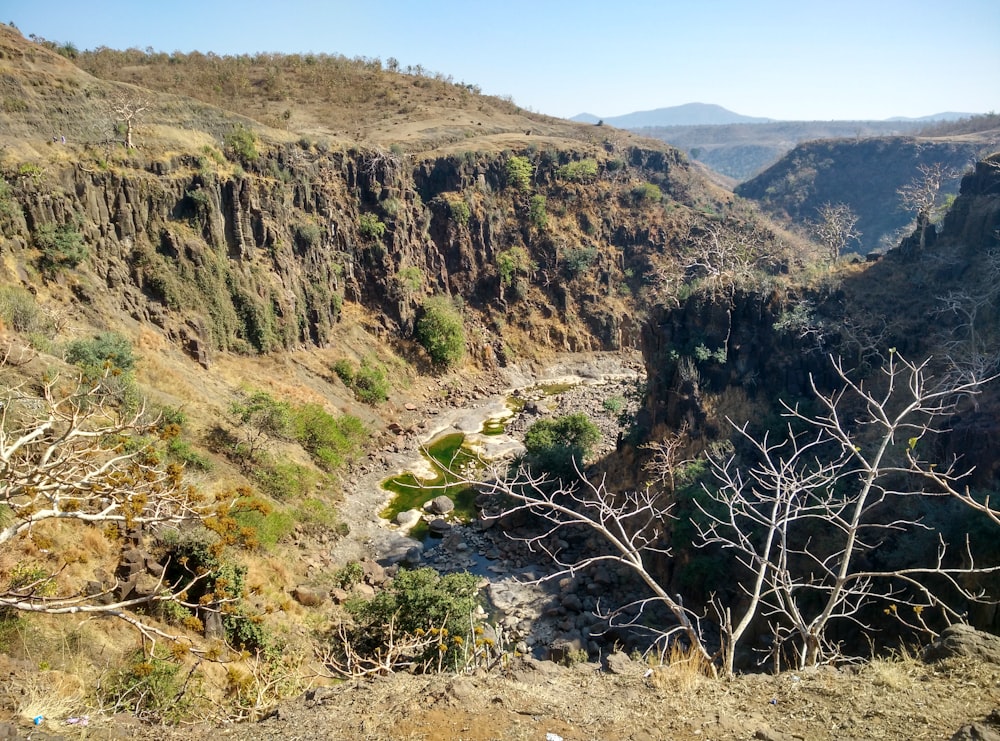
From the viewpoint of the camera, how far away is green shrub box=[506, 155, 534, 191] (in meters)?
47.0

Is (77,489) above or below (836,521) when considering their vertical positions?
above

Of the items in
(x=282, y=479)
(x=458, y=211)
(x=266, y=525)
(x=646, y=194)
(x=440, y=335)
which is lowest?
(x=266, y=525)

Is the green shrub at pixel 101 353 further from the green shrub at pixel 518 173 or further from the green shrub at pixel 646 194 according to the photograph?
the green shrub at pixel 646 194

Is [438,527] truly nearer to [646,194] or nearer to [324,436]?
[324,436]

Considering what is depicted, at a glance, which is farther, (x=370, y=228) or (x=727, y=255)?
(x=370, y=228)

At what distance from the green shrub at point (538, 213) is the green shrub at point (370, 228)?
1248 cm

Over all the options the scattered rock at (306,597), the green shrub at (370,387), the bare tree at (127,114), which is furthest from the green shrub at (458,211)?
the scattered rock at (306,597)

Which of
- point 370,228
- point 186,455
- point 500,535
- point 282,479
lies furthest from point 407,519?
point 370,228

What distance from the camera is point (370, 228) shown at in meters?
38.4

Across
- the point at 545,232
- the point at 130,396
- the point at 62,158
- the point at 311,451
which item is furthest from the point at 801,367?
the point at 62,158

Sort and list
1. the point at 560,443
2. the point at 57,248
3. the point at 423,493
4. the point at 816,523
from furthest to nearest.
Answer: the point at 423,493 → the point at 560,443 → the point at 57,248 → the point at 816,523

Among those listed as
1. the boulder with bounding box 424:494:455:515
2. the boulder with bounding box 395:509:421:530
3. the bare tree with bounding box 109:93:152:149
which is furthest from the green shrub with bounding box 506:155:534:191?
the boulder with bounding box 395:509:421:530

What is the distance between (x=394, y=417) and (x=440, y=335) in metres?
7.22

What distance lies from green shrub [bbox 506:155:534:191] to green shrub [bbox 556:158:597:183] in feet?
9.79
